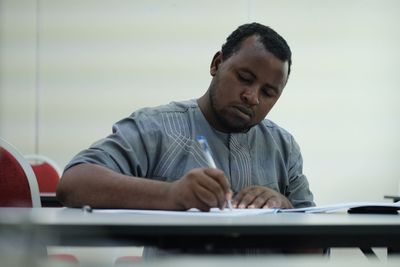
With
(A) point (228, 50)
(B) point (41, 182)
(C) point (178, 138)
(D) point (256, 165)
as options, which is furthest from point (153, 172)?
(B) point (41, 182)

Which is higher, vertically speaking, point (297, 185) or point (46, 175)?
point (297, 185)

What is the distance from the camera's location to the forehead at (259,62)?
5.28ft

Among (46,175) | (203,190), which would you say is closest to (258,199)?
(203,190)

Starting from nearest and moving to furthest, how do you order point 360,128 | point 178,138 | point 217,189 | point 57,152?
1. point 217,189
2. point 178,138
3. point 57,152
4. point 360,128

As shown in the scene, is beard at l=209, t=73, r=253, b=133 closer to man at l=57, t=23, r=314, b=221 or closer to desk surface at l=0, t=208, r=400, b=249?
man at l=57, t=23, r=314, b=221

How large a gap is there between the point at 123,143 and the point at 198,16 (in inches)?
100.0

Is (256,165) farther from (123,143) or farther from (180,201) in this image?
(180,201)

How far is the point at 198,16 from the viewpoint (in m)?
3.90

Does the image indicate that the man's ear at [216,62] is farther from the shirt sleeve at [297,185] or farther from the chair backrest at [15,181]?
the chair backrest at [15,181]

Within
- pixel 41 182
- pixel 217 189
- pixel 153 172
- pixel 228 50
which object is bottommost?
pixel 41 182

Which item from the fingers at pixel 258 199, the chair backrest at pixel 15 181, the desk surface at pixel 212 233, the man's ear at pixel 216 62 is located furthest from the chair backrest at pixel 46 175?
the desk surface at pixel 212 233

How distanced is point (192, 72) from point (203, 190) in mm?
2921

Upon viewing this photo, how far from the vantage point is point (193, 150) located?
1594 mm

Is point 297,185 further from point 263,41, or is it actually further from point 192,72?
point 192,72
